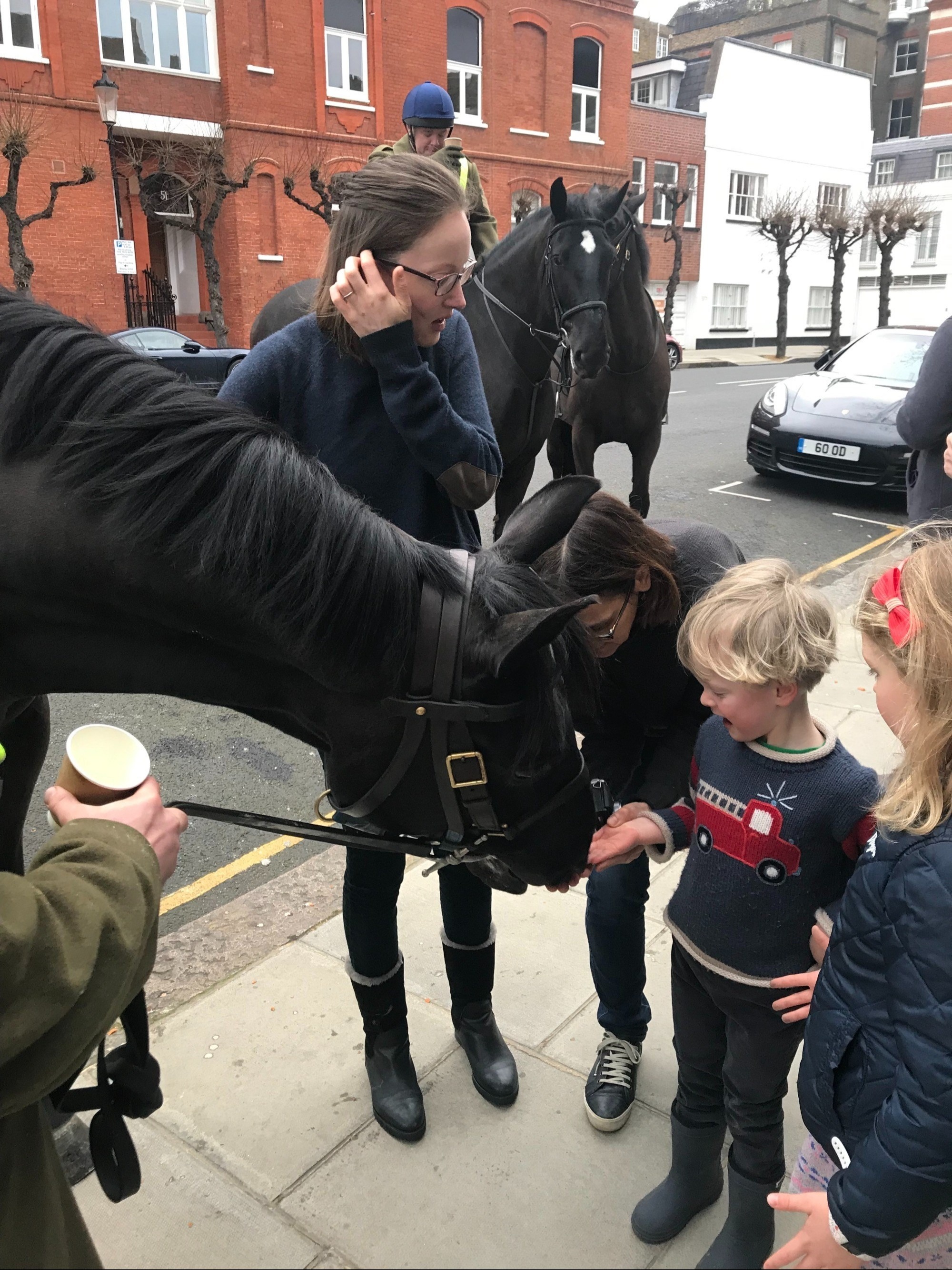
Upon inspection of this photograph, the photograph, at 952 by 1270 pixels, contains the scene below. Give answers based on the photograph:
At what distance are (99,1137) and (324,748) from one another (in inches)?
26.8

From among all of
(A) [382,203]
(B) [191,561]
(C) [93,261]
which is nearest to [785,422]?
(A) [382,203]

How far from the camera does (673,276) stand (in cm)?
3062

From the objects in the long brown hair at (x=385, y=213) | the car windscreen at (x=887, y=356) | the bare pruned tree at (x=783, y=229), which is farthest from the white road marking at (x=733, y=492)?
the bare pruned tree at (x=783, y=229)

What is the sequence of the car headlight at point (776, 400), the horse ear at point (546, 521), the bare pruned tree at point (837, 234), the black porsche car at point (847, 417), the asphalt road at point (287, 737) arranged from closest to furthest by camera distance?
the horse ear at point (546, 521) < the asphalt road at point (287, 737) < the black porsche car at point (847, 417) < the car headlight at point (776, 400) < the bare pruned tree at point (837, 234)

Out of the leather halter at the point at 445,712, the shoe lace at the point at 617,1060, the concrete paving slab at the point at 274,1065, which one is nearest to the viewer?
the leather halter at the point at 445,712

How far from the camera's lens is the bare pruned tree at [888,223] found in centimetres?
3350

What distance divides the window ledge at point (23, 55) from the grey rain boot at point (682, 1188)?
23659 mm

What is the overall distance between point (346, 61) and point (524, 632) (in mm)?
26557

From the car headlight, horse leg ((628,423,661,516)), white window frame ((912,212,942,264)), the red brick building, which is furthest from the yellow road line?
white window frame ((912,212,942,264))

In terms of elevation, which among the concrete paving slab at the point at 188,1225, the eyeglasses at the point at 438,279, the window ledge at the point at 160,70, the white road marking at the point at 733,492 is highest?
the window ledge at the point at 160,70

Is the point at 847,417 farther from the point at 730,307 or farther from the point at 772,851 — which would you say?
the point at 730,307

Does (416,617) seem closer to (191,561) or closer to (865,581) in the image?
(191,561)

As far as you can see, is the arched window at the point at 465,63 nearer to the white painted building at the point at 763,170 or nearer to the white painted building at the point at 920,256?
the white painted building at the point at 763,170

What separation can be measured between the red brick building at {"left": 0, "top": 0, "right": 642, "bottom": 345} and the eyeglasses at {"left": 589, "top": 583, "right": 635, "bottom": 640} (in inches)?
740
